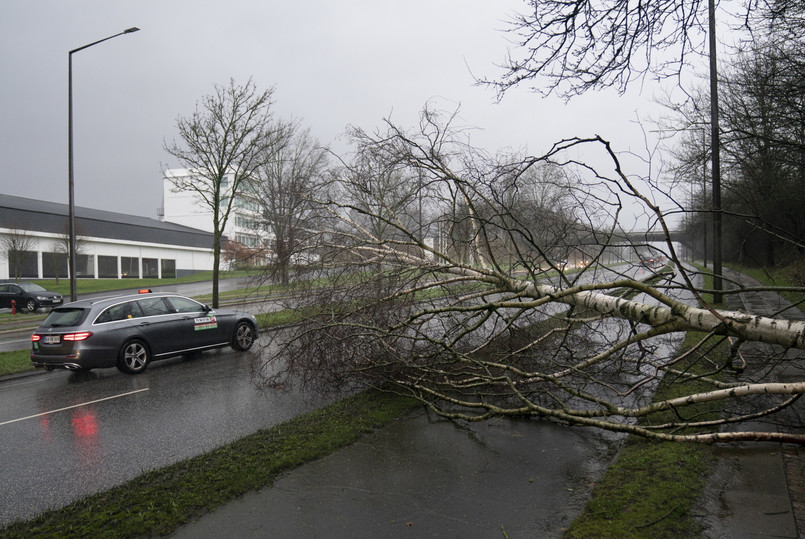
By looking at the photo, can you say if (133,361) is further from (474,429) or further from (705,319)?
(705,319)

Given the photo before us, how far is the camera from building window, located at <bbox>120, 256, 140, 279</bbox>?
45.7m

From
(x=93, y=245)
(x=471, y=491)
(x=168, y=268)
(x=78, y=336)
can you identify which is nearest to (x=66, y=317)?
(x=78, y=336)

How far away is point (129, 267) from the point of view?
4659 centimetres

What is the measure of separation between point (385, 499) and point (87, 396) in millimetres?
6111

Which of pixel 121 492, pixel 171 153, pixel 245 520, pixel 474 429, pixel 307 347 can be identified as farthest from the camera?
pixel 171 153

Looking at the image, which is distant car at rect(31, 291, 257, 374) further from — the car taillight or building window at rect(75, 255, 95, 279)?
building window at rect(75, 255, 95, 279)

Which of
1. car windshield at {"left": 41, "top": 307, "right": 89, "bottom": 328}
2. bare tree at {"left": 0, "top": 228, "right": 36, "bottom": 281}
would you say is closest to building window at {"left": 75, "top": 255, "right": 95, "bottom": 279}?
bare tree at {"left": 0, "top": 228, "right": 36, "bottom": 281}

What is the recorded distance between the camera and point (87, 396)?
26.2 feet

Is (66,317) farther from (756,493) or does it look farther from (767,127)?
(767,127)

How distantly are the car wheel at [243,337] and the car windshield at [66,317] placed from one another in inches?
122

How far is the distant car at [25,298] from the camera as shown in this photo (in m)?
25.1

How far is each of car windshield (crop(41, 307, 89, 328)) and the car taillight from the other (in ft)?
0.86

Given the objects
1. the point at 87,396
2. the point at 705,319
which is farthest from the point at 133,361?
the point at 705,319

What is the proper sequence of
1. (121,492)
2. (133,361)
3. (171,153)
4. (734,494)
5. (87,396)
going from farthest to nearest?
1. (171,153)
2. (133,361)
3. (87,396)
4. (121,492)
5. (734,494)
